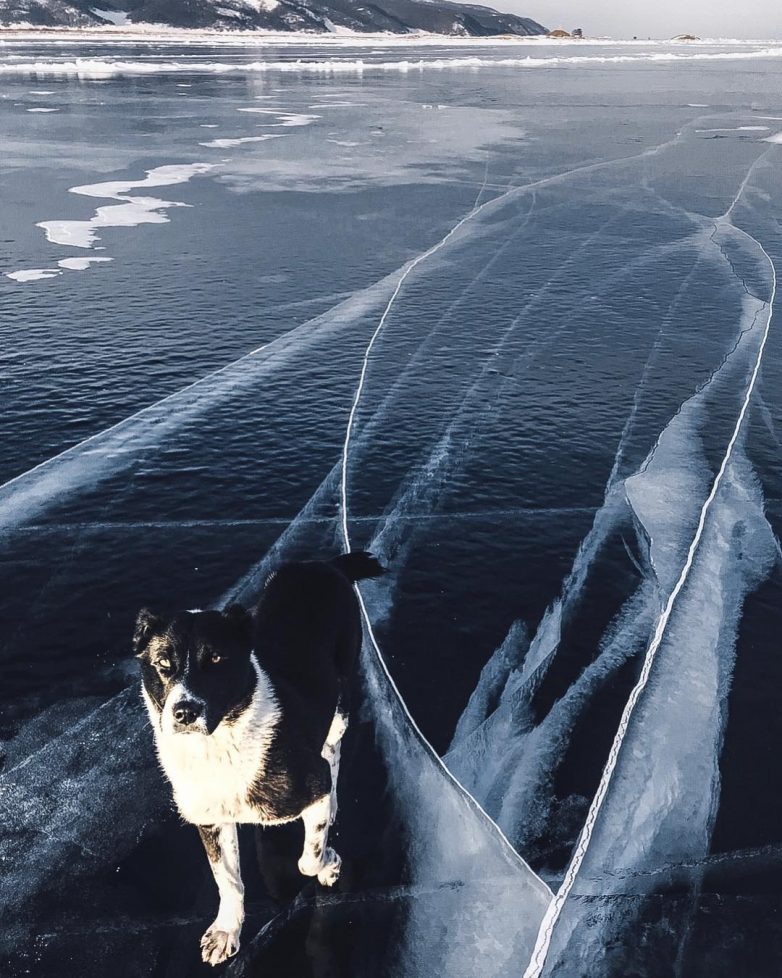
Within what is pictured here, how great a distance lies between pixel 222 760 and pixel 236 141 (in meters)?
75.9

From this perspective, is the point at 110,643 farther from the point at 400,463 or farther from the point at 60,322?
the point at 60,322

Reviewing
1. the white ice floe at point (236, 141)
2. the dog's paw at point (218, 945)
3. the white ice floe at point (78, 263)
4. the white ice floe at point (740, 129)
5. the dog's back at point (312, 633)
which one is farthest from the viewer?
the white ice floe at point (740, 129)

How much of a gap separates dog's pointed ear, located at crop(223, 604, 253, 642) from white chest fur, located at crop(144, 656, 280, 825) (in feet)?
1.51

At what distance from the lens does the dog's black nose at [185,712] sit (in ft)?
23.7

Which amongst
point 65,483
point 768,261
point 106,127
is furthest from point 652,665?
point 106,127

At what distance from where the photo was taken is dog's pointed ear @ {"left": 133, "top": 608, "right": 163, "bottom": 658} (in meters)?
7.76

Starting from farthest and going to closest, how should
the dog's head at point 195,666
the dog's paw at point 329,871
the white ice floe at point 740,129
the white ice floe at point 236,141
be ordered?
the white ice floe at point 740,129 < the white ice floe at point 236,141 < the dog's paw at point 329,871 < the dog's head at point 195,666


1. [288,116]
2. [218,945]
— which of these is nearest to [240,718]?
[218,945]

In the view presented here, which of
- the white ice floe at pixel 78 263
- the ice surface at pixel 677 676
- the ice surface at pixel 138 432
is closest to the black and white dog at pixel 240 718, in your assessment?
the ice surface at pixel 677 676

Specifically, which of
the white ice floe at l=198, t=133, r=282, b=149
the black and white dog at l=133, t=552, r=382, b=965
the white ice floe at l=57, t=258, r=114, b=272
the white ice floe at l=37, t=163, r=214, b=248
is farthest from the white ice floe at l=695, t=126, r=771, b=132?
the black and white dog at l=133, t=552, r=382, b=965

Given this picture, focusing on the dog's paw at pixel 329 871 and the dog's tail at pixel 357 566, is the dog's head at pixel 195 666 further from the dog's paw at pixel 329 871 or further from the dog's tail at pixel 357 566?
the dog's tail at pixel 357 566

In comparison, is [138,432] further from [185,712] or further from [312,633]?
[185,712]

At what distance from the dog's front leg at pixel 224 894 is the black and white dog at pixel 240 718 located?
0.01 m

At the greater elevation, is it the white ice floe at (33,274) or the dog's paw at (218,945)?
the white ice floe at (33,274)
